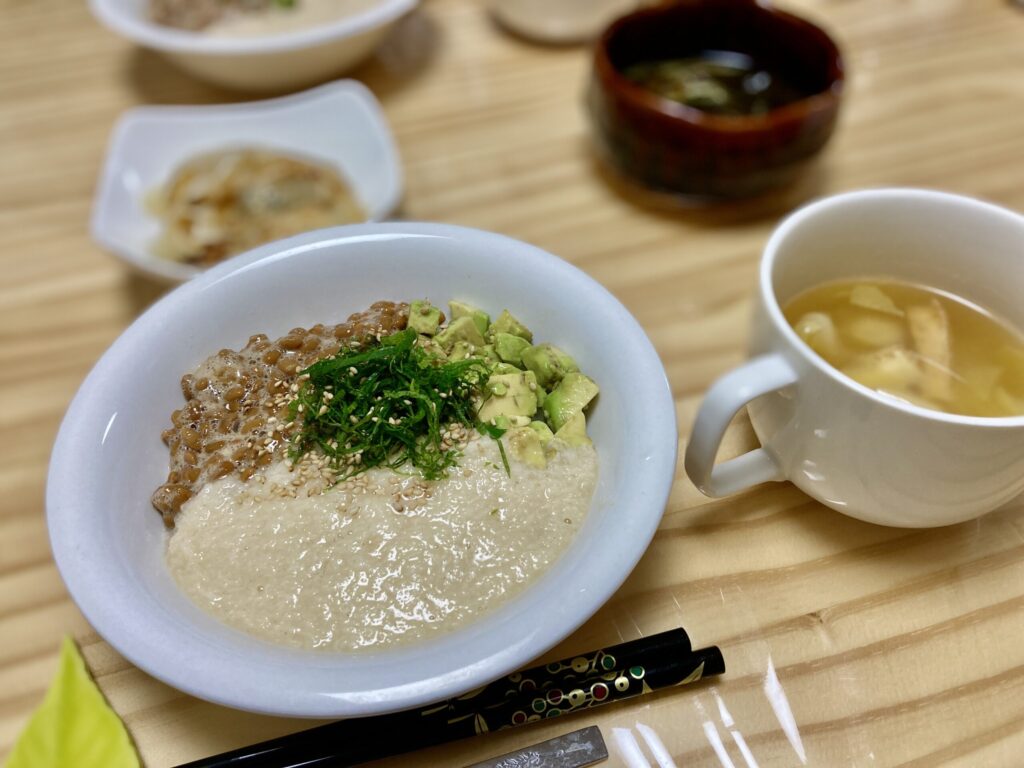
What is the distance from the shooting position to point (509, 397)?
1.35 meters

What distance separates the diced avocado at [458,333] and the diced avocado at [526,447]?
0.72 feet

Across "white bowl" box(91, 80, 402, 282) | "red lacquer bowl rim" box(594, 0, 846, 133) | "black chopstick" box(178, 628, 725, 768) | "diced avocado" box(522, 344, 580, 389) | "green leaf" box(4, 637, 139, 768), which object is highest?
"red lacquer bowl rim" box(594, 0, 846, 133)

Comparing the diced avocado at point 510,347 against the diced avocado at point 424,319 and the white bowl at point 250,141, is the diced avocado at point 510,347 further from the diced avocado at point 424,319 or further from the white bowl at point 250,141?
the white bowl at point 250,141

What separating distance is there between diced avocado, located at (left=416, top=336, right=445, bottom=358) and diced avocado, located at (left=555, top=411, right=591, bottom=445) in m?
0.26

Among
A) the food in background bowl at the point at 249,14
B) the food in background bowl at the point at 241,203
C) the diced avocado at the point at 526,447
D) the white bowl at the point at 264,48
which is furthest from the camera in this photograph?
the food in background bowl at the point at 249,14

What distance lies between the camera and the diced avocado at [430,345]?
1.42 metres

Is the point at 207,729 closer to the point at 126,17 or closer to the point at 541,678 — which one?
the point at 541,678

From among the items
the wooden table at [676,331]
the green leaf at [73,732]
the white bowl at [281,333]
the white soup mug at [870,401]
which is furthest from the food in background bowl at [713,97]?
the green leaf at [73,732]

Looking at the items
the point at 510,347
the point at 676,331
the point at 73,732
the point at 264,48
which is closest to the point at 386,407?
the point at 510,347

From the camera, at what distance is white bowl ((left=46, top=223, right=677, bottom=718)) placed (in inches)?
A: 39.7

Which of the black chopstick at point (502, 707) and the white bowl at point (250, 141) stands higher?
the white bowl at point (250, 141)

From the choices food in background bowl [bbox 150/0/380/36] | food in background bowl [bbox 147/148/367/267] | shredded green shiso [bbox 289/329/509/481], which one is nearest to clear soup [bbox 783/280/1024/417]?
shredded green shiso [bbox 289/329/509/481]

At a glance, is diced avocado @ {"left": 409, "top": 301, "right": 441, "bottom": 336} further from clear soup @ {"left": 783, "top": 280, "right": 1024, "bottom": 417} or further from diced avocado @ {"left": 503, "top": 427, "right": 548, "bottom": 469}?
clear soup @ {"left": 783, "top": 280, "right": 1024, "bottom": 417}

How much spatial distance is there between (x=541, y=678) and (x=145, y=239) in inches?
63.6
